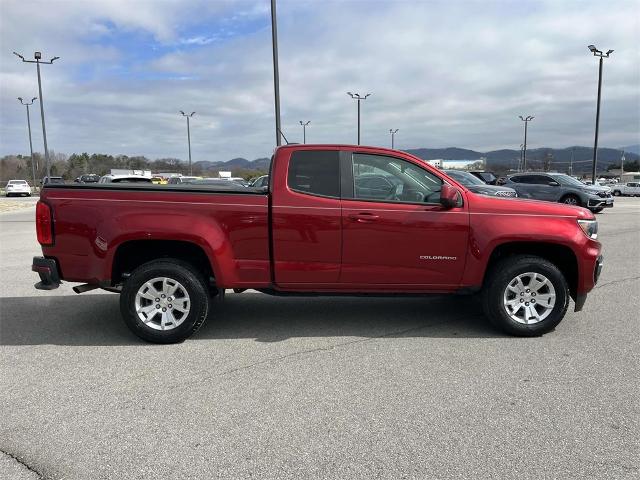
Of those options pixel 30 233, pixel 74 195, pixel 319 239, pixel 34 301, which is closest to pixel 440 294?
pixel 319 239

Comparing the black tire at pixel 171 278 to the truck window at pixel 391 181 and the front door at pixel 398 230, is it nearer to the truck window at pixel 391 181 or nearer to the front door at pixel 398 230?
the front door at pixel 398 230

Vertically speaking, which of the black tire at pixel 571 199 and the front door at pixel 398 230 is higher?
the front door at pixel 398 230

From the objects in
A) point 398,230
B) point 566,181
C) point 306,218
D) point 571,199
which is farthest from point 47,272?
point 566,181

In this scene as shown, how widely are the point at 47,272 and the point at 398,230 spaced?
3371 millimetres

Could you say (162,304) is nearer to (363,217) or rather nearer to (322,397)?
(322,397)

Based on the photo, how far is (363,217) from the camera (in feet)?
15.4

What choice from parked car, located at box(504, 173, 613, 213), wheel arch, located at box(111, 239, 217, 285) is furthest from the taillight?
parked car, located at box(504, 173, 613, 213)

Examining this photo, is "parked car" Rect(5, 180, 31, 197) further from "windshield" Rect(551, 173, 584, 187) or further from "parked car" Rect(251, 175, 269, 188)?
"windshield" Rect(551, 173, 584, 187)

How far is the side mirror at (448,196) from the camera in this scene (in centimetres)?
458

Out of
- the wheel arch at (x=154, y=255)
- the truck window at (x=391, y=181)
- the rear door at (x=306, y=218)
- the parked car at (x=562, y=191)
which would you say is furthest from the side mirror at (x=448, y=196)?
the parked car at (x=562, y=191)

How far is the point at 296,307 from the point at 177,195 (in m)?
2.14

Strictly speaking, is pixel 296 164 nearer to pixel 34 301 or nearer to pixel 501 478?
pixel 501 478

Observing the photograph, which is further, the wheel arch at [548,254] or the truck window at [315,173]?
the wheel arch at [548,254]

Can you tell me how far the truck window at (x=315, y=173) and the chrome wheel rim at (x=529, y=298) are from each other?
197 cm
